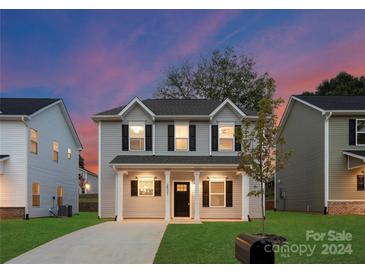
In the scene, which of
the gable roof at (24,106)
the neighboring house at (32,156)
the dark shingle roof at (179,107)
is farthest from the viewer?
the dark shingle roof at (179,107)

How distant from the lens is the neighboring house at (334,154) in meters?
25.8

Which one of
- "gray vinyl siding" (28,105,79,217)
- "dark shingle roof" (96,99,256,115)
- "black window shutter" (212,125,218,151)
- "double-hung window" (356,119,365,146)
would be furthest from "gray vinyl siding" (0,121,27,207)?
"double-hung window" (356,119,365,146)

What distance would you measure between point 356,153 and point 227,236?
13.2 meters

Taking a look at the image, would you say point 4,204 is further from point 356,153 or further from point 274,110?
point 356,153

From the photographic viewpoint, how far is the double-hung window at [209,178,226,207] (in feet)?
82.5

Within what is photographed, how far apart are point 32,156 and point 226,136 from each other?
35.3 feet

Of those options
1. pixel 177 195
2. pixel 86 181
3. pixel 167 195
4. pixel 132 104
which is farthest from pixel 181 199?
pixel 86 181

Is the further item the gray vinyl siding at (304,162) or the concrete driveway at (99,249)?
the gray vinyl siding at (304,162)

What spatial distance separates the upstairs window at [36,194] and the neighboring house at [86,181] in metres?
29.9

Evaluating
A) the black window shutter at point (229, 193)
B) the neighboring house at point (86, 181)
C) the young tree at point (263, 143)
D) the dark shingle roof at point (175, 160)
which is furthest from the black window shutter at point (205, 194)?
the neighboring house at point (86, 181)

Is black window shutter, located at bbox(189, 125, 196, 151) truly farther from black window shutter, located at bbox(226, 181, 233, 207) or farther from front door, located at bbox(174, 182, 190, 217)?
black window shutter, located at bbox(226, 181, 233, 207)

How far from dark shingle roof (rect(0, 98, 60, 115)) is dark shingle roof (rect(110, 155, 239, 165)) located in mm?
5776

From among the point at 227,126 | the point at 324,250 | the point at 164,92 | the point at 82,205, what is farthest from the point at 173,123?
the point at 164,92

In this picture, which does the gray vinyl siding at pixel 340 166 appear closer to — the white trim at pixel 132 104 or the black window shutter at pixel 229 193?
the black window shutter at pixel 229 193
